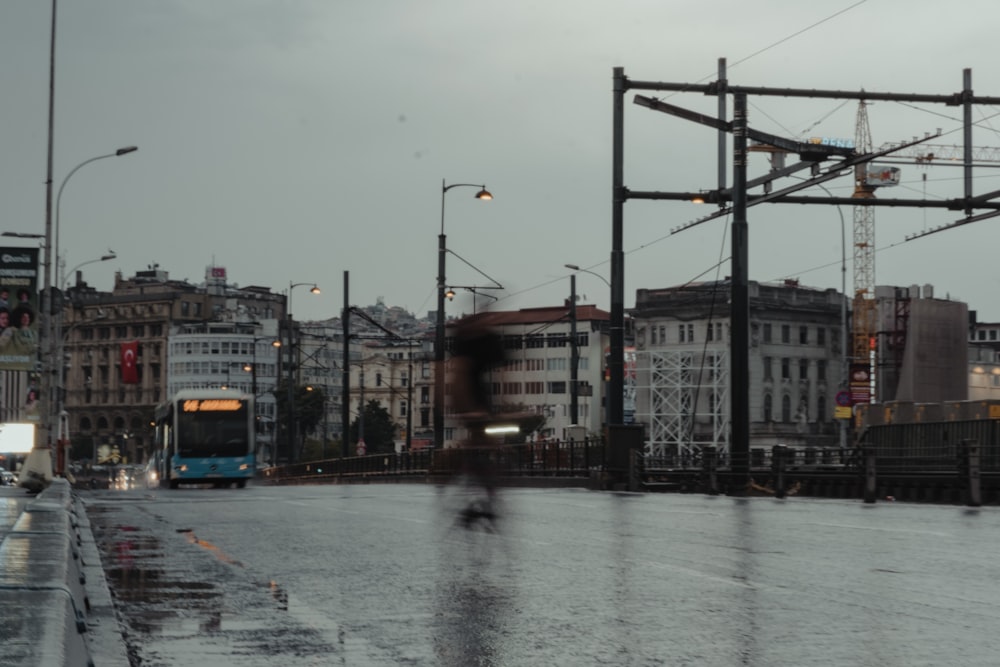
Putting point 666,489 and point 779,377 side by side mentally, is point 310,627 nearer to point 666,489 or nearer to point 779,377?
point 666,489

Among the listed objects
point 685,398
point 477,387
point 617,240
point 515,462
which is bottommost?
point 515,462

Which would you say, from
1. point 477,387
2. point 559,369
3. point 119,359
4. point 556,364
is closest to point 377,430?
point 559,369

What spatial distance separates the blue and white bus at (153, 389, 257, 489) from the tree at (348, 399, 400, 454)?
115m

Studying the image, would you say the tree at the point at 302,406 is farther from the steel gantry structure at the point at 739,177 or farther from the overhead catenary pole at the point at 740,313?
the overhead catenary pole at the point at 740,313

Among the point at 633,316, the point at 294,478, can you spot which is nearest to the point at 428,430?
the point at 633,316

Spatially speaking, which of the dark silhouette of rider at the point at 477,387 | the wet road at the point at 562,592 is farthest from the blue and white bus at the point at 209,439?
the dark silhouette of rider at the point at 477,387

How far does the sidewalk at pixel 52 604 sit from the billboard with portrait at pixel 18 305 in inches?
812

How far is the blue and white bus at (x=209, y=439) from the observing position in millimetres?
44938

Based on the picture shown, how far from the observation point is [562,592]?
912 cm

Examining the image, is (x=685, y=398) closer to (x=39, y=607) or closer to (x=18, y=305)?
(x=18, y=305)

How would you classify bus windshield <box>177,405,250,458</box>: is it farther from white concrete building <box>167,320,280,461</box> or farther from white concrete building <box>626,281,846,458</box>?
white concrete building <box>167,320,280,461</box>

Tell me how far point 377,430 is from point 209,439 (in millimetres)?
117900

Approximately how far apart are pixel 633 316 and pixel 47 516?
133050 mm

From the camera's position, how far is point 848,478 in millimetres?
27562
